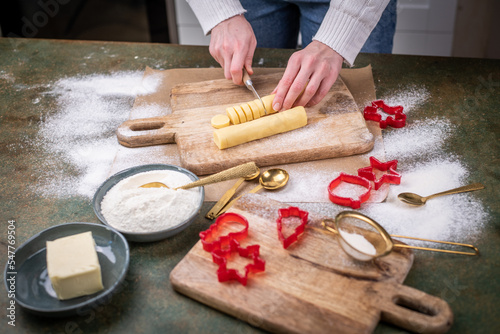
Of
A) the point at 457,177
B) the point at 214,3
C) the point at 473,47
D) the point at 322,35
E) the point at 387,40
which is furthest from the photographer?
the point at 473,47

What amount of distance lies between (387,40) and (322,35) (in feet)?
1.95

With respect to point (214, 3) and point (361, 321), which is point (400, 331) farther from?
point (214, 3)

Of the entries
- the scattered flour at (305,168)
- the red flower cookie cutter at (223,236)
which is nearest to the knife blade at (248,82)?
the scattered flour at (305,168)

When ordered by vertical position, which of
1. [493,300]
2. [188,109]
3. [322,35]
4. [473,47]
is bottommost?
[473,47]

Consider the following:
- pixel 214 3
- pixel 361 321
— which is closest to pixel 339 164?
pixel 361 321

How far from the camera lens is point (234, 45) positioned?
1.58 meters

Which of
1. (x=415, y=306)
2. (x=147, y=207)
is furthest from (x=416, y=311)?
(x=147, y=207)

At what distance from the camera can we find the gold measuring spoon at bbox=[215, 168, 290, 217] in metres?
1.25

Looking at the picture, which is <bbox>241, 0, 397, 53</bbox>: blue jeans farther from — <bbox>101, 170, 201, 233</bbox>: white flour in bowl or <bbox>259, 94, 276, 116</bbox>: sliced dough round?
<bbox>101, 170, 201, 233</bbox>: white flour in bowl

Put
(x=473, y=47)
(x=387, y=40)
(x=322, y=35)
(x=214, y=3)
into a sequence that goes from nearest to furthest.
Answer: (x=322, y=35)
(x=214, y=3)
(x=387, y=40)
(x=473, y=47)

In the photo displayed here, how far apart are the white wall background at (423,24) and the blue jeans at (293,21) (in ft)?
3.80

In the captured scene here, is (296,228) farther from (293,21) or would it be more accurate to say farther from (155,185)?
(293,21)

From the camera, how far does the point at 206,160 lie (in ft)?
4.42

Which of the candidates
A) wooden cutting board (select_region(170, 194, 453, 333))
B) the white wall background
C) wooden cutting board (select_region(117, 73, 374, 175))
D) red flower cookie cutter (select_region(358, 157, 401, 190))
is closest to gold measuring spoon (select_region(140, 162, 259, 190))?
wooden cutting board (select_region(117, 73, 374, 175))
